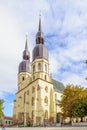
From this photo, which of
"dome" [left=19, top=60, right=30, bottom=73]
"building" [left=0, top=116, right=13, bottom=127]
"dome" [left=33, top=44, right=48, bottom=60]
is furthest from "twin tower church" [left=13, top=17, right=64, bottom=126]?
"dome" [left=19, top=60, right=30, bottom=73]

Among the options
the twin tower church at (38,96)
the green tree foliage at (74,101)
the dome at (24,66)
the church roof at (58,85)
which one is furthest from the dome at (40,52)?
the green tree foliage at (74,101)

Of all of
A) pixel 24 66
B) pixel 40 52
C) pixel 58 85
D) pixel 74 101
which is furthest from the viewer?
pixel 58 85


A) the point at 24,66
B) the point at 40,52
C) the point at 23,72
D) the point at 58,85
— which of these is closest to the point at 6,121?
the point at 23,72

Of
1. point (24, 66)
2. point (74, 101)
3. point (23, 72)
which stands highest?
point (24, 66)

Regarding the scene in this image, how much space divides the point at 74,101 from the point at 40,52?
→ 24.5 m

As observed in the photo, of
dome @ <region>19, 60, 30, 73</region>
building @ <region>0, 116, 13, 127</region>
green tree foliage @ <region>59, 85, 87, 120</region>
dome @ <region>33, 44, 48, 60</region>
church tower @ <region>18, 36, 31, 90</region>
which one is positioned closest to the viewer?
green tree foliage @ <region>59, 85, 87, 120</region>

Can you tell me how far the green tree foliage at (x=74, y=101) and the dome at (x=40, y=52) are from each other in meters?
19.5

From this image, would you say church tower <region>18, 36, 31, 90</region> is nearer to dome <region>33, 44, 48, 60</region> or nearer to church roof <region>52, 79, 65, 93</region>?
church roof <region>52, 79, 65, 93</region>

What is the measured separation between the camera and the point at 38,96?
246 ft

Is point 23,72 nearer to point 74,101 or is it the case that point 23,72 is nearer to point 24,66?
point 24,66

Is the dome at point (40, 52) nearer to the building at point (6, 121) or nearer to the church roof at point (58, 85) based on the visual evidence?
the church roof at point (58, 85)

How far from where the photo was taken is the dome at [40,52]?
261ft

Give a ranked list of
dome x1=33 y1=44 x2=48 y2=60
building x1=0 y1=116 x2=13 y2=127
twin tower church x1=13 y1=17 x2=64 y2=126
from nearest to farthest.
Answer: twin tower church x1=13 y1=17 x2=64 y2=126
dome x1=33 y1=44 x2=48 y2=60
building x1=0 y1=116 x2=13 y2=127

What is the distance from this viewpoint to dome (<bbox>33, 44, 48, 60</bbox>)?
7962 centimetres
